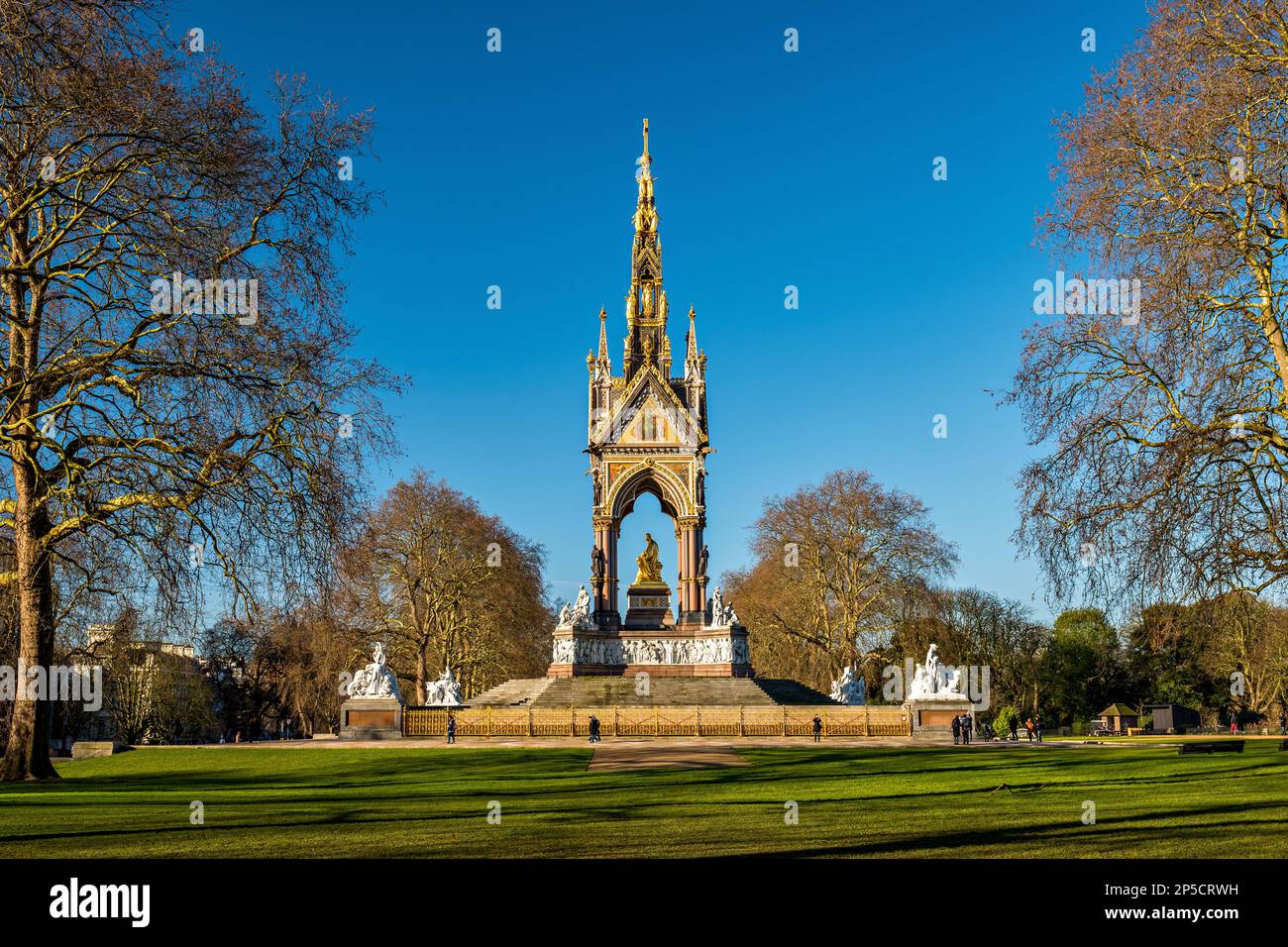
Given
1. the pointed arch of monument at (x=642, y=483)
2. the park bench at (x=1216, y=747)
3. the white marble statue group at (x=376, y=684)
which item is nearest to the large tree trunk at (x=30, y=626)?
the white marble statue group at (x=376, y=684)

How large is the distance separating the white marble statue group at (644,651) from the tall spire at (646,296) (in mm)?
12673

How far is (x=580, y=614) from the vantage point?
47.6 meters

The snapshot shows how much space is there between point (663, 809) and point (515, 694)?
3338 centimetres

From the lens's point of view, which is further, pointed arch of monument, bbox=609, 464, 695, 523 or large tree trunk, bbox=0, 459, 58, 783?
pointed arch of monument, bbox=609, 464, 695, 523

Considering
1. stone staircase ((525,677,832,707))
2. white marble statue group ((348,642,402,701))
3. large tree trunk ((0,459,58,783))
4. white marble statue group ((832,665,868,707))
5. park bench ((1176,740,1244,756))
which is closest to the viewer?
large tree trunk ((0,459,58,783))

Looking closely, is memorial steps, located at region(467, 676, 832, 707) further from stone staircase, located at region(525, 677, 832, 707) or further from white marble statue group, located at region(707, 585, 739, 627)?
white marble statue group, located at region(707, 585, 739, 627)

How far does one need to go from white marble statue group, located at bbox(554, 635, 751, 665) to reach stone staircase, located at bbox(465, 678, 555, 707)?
147cm

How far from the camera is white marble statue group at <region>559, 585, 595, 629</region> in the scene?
47.5 m

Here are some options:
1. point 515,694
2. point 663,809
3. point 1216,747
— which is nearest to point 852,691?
point 515,694

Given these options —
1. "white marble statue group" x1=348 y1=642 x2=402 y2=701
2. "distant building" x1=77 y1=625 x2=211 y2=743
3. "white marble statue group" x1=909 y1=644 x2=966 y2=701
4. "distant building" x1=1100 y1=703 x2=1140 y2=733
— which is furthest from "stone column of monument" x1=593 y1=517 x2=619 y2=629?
"distant building" x1=1100 y1=703 x2=1140 y2=733

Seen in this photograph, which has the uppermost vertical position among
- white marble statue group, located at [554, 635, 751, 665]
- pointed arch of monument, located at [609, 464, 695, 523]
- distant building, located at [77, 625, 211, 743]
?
pointed arch of monument, located at [609, 464, 695, 523]

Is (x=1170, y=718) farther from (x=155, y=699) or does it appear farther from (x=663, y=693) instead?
(x=155, y=699)

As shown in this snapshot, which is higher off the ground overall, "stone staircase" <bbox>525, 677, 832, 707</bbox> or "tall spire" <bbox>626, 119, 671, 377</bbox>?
"tall spire" <bbox>626, 119, 671, 377</bbox>

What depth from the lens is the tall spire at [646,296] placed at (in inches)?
2124
